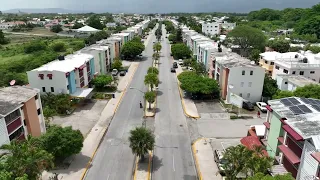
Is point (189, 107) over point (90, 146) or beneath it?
over

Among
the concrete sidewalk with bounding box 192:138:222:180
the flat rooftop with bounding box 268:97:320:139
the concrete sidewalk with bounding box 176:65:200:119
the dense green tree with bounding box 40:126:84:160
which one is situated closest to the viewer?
the flat rooftop with bounding box 268:97:320:139

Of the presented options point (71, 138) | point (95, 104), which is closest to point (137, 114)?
point (95, 104)

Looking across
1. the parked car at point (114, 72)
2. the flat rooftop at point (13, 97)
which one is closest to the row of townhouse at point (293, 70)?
the parked car at point (114, 72)

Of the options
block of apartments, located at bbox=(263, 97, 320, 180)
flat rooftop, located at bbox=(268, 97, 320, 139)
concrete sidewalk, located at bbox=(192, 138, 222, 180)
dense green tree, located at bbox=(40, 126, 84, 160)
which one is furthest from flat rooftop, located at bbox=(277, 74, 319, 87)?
dense green tree, located at bbox=(40, 126, 84, 160)

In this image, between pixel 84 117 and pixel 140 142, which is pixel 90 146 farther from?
pixel 84 117

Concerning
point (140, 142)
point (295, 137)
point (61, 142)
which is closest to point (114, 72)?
point (61, 142)

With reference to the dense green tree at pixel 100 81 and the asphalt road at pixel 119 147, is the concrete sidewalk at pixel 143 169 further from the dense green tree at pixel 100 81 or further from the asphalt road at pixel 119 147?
the dense green tree at pixel 100 81

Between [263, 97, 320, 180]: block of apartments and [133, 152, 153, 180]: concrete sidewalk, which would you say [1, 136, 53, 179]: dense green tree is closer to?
[133, 152, 153, 180]: concrete sidewalk
